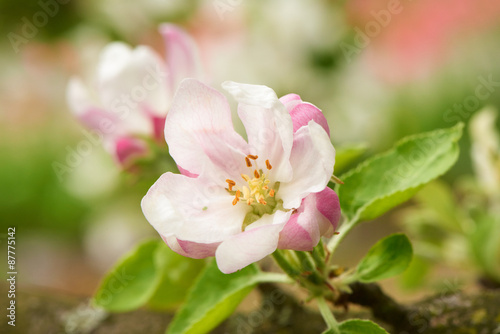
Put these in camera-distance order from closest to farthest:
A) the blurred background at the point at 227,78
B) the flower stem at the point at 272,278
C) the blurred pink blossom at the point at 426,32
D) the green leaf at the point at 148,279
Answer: the flower stem at the point at 272,278 → the green leaf at the point at 148,279 → the blurred background at the point at 227,78 → the blurred pink blossom at the point at 426,32

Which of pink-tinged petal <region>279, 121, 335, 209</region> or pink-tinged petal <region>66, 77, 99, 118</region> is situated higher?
pink-tinged petal <region>279, 121, 335, 209</region>

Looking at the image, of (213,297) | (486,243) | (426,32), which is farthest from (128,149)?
(426,32)

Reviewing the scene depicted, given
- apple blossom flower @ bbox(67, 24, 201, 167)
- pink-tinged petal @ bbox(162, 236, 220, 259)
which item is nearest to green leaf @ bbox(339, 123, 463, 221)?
pink-tinged petal @ bbox(162, 236, 220, 259)

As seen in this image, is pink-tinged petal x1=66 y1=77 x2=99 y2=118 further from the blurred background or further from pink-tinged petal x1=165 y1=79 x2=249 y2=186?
the blurred background

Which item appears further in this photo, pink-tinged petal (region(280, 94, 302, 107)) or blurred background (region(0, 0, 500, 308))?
blurred background (region(0, 0, 500, 308))

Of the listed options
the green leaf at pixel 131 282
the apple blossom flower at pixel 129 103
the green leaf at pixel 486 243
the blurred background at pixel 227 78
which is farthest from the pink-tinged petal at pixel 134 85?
the blurred background at pixel 227 78

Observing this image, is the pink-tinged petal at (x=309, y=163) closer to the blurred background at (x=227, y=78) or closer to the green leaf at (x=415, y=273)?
the green leaf at (x=415, y=273)

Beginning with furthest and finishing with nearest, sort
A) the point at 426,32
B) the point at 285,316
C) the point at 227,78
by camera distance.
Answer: the point at 426,32, the point at 227,78, the point at 285,316

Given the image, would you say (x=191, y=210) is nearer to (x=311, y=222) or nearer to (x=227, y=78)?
(x=311, y=222)
